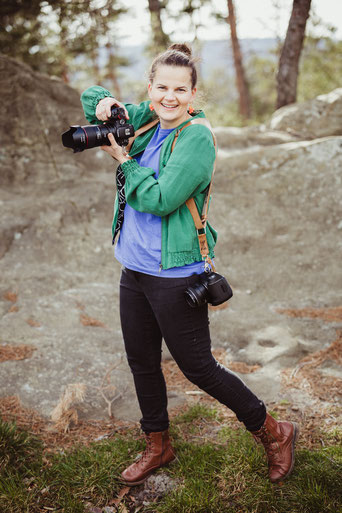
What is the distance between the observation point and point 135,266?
2.24 meters

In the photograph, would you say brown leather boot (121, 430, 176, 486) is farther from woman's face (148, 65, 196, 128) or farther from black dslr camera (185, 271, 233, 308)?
woman's face (148, 65, 196, 128)

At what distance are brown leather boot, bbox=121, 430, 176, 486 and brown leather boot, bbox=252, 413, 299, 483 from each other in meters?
0.54

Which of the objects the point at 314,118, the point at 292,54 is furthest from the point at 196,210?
the point at 292,54

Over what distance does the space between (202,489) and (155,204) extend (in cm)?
153

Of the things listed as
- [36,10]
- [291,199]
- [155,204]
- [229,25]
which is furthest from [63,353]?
[229,25]

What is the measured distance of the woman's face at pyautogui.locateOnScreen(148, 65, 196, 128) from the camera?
2148mm

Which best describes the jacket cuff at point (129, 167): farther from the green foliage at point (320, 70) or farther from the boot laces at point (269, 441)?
the green foliage at point (320, 70)

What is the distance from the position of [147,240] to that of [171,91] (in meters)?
0.74

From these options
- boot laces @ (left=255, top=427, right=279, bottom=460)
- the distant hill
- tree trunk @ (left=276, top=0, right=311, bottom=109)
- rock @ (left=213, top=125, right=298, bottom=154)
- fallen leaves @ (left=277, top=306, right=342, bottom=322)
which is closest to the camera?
boot laces @ (left=255, top=427, right=279, bottom=460)

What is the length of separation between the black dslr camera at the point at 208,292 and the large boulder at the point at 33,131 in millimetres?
4304

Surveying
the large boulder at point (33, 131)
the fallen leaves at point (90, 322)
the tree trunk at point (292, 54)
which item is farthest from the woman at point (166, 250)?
the tree trunk at point (292, 54)

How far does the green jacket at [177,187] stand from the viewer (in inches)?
77.8

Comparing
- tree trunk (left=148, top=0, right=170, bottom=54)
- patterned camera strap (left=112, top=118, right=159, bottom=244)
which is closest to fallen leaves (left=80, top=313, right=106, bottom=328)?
patterned camera strap (left=112, top=118, right=159, bottom=244)

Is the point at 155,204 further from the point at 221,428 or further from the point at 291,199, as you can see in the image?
the point at 291,199
